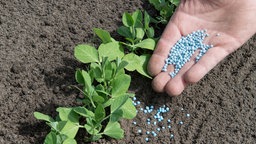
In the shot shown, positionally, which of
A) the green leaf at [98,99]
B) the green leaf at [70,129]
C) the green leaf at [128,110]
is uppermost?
the green leaf at [98,99]

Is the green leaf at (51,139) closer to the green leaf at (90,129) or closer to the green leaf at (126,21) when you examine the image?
the green leaf at (90,129)

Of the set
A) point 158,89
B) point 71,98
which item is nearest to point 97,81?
point 71,98

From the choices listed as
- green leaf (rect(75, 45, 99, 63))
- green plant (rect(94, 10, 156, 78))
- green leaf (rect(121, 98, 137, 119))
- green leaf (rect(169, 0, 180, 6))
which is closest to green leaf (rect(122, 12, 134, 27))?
green plant (rect(94, 10, 156, 78))

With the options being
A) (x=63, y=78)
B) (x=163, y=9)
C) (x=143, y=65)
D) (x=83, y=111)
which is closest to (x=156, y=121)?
(x=143, y=65)

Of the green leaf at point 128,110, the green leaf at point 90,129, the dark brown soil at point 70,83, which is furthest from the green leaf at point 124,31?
the green leaf at point 90,129

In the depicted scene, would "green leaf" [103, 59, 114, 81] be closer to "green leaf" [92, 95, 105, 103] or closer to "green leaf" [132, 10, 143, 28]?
"green leaf" [92, 95, 105, 103]

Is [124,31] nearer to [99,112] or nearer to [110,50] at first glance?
[110,50]

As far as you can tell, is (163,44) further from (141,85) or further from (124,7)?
(124,7)
